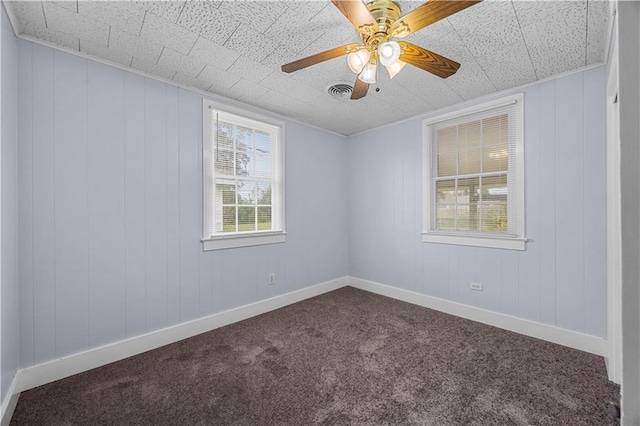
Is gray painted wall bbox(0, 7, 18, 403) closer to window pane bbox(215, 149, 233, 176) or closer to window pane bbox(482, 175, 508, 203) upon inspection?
window pane bbox(215, 149, 233, 176)

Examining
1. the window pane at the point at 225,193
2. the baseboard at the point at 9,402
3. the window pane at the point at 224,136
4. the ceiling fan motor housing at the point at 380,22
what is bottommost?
the baseboard at the point at 9,402

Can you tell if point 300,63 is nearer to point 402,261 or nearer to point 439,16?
point 439,16

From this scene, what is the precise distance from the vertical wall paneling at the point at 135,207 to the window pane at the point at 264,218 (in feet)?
4.16

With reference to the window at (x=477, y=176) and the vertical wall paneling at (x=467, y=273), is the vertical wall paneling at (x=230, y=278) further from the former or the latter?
the vertical wall paneling at (x=467, y=273)

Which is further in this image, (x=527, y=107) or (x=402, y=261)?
(x=402, y=261)

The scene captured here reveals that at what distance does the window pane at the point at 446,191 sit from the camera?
3416 mm

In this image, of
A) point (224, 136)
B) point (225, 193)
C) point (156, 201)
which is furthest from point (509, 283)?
point (156, 201)

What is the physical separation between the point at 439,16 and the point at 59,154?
2726 millimetres

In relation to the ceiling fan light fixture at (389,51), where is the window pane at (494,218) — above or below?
below

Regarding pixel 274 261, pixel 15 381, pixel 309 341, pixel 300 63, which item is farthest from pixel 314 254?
pixel 15 381

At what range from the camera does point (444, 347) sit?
8.28 ft

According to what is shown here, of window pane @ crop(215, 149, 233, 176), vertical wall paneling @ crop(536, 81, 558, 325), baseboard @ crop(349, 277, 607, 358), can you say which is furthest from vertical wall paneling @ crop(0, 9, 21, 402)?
vertical wall paneling @ crop(536, 81, 558, 325)

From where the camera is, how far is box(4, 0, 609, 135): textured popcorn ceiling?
68.6 inches

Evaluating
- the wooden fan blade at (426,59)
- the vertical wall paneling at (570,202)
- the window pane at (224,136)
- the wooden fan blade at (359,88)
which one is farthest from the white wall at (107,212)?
→ the vertical wall paneling at (570,202)
